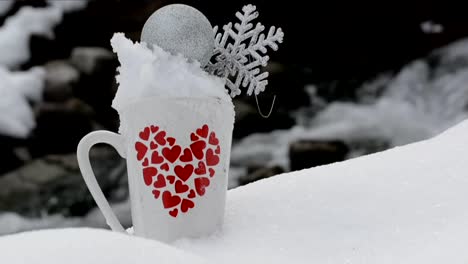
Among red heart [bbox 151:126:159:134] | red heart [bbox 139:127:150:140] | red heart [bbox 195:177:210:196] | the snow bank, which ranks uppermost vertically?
the snow bank

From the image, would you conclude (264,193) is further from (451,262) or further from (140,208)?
(451,262)

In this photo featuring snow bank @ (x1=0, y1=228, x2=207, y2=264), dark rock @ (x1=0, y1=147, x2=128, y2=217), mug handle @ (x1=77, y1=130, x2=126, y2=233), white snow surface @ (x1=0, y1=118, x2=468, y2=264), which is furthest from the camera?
dark rock @ (x1=0, y1=147, x2=128, y2=217)

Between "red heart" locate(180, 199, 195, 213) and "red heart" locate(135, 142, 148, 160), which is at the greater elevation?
"red heart" locate(135, 142, 148, 160)

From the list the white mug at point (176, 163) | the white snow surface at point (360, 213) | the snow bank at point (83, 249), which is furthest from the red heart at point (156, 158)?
the snow bank at point (83, 249)

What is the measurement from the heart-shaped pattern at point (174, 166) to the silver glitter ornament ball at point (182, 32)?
0.10 meters

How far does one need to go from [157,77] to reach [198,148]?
11cm

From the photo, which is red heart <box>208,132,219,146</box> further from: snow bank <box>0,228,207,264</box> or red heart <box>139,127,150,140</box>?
snow bank <box>0,228,207,264</box>

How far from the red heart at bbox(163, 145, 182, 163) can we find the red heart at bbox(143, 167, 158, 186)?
0.08 feet

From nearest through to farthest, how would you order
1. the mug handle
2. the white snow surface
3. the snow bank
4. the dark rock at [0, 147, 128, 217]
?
the snow bank → the white snow surface → the mug handle → the dark rock at [0, 147, 128, 217]

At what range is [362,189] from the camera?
0.91 m

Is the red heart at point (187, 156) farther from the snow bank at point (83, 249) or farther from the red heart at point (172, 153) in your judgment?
the snow bank at point (83, 249)

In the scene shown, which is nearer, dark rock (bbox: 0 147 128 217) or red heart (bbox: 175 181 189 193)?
red heart (bbox: 175 181 189 193)

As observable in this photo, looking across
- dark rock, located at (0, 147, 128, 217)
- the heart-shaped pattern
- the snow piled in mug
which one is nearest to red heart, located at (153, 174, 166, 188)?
the heart-shaped pattern

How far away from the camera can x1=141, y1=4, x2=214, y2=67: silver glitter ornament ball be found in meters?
0.85
